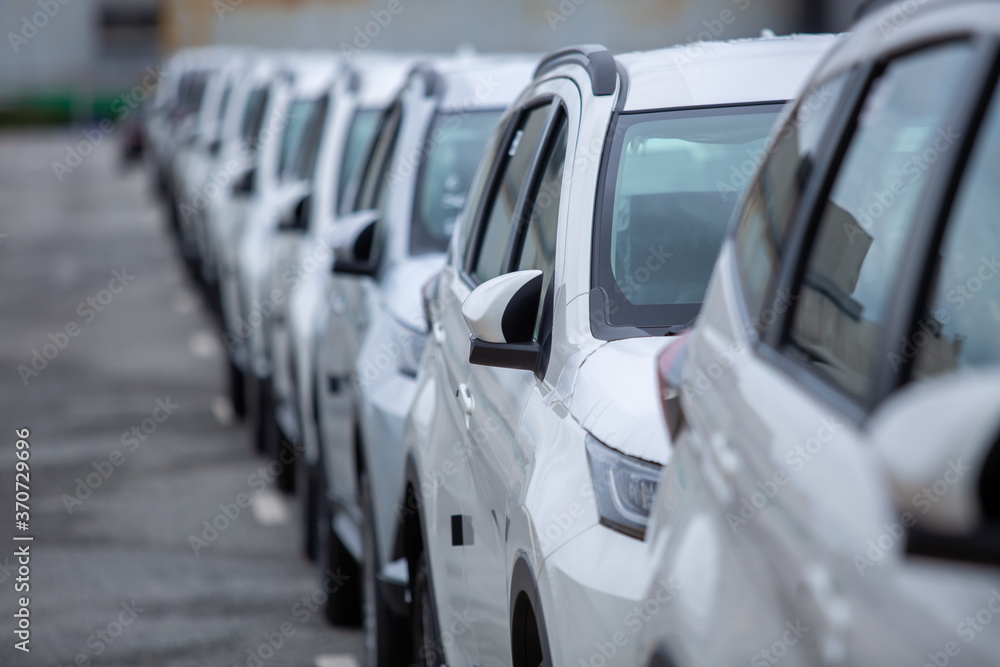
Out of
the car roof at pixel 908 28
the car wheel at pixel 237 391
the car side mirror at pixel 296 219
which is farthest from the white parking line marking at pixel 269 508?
the car roof at pixel 908 28

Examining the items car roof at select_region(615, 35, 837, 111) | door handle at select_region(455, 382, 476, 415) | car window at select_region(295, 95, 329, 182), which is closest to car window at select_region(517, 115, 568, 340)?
car roof at select_region(615, 35, 837, 111)

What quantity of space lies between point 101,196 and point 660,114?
3269 centimetres

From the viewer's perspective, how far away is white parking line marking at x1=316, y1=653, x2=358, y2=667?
19.0 feet

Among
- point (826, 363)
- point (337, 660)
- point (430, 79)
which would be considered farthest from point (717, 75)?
point (337, 660)

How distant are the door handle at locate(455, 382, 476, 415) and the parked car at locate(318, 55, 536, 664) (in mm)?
907

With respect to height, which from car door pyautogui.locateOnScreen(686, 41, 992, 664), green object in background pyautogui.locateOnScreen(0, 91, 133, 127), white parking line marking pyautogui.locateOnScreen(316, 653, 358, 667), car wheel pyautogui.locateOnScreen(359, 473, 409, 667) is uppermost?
car door pyautogui.locateOnScreen(686, 41, 992, 664)

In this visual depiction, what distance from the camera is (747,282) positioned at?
7.42 ft

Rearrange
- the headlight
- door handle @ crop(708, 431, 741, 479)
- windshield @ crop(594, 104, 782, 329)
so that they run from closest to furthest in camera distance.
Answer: door handle @ crop(708, 431, 741, 479) → the headlight → windshield @ crop(594, 104, 782, 329)

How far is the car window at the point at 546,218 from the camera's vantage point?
365 centimetres

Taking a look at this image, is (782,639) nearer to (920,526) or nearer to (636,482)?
(920,526)

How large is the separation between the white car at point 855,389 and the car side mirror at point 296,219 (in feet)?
18.3

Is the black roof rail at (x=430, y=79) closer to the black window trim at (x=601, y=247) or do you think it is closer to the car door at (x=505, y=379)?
the car door at (x=505, y=379)

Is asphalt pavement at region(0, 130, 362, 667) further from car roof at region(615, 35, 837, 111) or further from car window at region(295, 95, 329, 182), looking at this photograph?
car roof at region(615, 35, 837, 111)

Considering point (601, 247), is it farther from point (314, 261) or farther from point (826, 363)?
point (314, 261)
